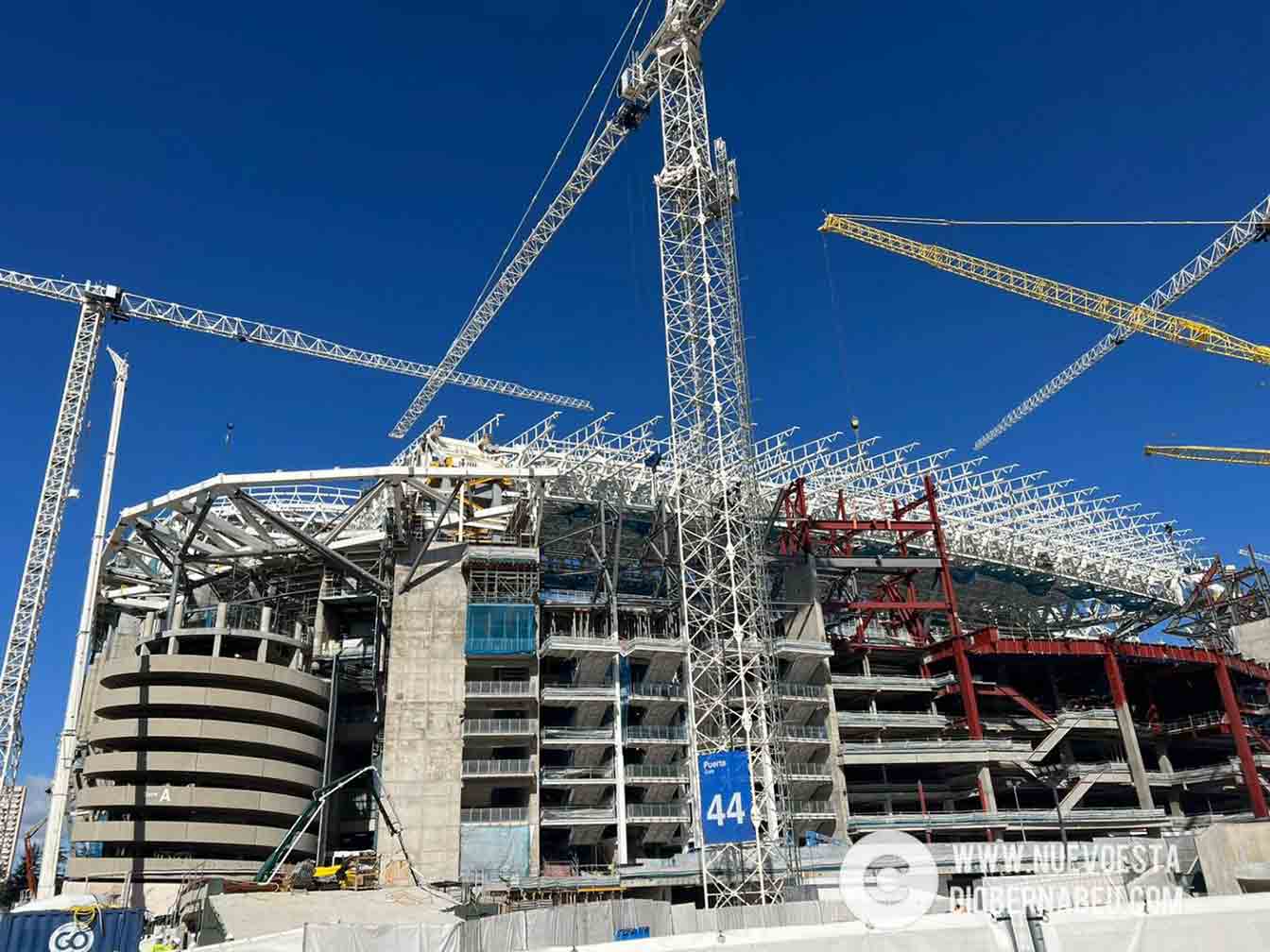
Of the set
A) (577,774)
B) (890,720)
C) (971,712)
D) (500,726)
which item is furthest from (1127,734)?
(500,726)

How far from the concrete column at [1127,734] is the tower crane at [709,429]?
42.9 meters

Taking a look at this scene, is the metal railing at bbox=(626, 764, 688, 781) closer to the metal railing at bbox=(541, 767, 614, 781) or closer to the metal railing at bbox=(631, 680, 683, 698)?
the metal railing at bbox=(541, 767, 614, 781)

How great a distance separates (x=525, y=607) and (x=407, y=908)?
34.9 meters

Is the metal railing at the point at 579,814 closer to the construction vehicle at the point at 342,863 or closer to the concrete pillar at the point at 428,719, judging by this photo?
the concrete pillar at the point at 428,719

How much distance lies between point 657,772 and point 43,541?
55.3 m

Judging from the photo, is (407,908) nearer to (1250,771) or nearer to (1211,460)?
Answer: (1250,771)

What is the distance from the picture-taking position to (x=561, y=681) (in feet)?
275

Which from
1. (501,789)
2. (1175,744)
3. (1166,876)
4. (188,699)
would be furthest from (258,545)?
(1175,744)

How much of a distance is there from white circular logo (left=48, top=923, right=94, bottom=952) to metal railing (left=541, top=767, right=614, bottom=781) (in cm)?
4419

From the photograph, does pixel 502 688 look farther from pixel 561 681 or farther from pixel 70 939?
A: pixel 70 939

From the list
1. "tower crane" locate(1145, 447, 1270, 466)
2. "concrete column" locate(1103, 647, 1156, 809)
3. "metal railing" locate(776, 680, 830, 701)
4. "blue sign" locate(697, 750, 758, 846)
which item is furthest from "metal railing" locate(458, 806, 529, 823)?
"tower crane" locate(1145, 447, 1270, 466)

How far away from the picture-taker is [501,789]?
7719cm

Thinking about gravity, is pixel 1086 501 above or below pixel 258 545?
above

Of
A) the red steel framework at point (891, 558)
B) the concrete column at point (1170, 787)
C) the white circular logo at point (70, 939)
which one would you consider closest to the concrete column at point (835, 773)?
the red steel framework at point (891, 558)
